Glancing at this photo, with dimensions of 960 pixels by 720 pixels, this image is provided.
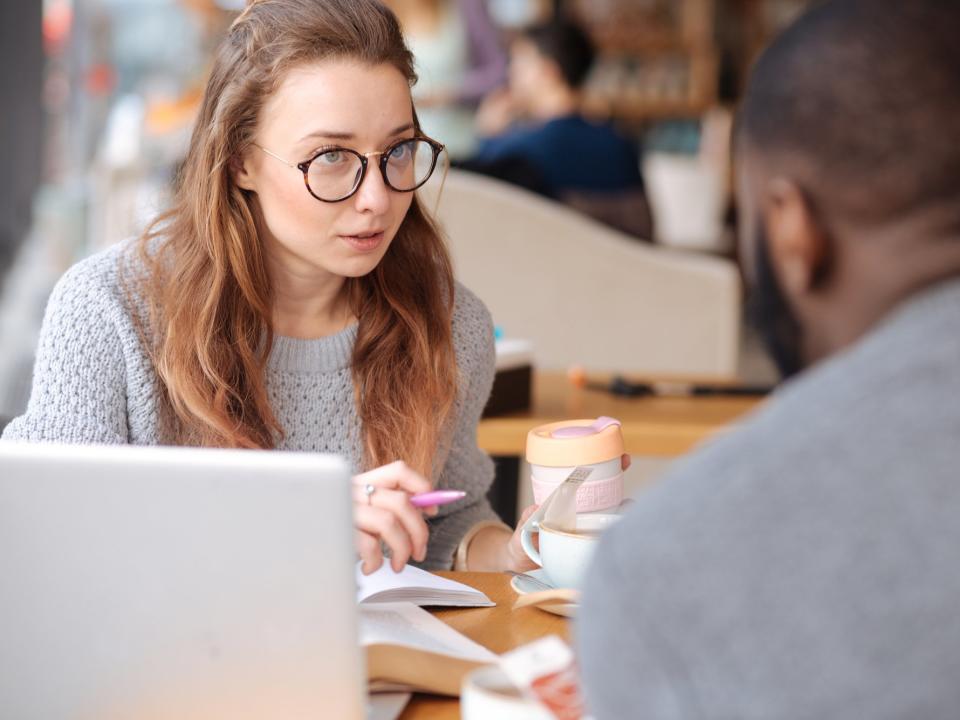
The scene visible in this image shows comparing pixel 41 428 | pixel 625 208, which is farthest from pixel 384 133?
pixel 625 208

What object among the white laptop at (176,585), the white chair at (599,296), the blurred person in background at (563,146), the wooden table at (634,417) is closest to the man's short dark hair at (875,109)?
the white laptop at (176,585)

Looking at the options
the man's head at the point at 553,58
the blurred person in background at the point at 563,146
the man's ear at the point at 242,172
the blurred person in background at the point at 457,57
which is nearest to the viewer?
the man's ear at the point at 242,172

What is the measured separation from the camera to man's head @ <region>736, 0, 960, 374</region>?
2.16 feet

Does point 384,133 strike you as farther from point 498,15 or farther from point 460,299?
point 498,15

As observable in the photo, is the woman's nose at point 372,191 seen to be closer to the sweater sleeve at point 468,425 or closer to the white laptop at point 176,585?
the sweater sleeve at point 468,425

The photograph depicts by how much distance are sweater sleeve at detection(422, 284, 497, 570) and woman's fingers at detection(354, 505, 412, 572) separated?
0.49m

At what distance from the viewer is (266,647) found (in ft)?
2.58

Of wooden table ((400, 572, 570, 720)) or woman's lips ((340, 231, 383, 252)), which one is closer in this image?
wooden table ((400, 572, 570, 720))

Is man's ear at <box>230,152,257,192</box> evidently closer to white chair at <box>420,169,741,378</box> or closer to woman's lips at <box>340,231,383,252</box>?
woman's lips at <box>340,231,383,252</box>

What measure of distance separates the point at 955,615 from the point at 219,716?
45cm

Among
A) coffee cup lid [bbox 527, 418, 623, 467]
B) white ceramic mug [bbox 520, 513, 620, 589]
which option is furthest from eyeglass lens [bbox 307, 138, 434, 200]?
white ceramic mug [bbox 520, 513, 620, 589]

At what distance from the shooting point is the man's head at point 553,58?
455cm

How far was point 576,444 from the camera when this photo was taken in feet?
3.92

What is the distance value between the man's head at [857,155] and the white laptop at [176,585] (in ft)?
0.96
